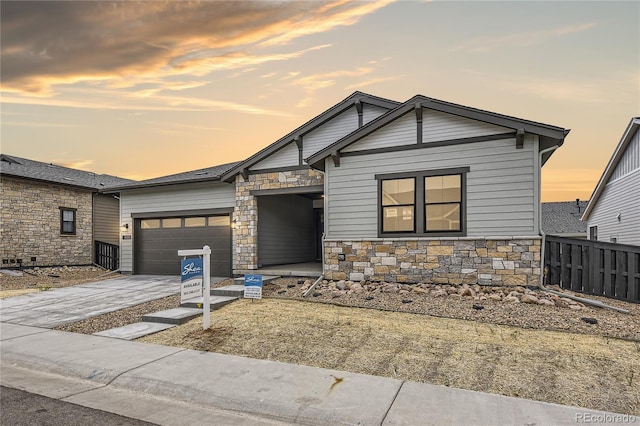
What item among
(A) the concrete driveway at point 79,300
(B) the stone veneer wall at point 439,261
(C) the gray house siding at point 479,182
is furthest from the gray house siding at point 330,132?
(A) the concrete driveway at point 79,300

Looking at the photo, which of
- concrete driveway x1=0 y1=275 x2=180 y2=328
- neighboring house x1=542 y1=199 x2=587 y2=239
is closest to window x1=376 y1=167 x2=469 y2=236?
concrete driveway x1=0 y1=275 x2=180 y2=328

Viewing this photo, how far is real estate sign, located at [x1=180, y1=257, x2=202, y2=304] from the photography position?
6.70 metres

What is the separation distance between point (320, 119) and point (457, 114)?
15.7ft

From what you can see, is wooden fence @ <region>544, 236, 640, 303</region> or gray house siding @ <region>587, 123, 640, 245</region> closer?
wooden fence @ <region>544, 236, 640, 303</region>

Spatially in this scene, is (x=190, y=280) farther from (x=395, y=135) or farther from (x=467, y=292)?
(x=395, y=135)

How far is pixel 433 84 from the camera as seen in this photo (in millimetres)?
14227

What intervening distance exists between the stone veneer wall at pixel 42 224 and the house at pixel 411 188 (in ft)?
37.8

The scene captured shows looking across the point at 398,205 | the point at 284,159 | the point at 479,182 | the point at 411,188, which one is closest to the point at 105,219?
the point at 284,159

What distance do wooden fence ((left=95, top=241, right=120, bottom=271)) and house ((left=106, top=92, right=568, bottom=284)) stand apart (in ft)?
35.1

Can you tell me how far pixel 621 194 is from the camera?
663 inches

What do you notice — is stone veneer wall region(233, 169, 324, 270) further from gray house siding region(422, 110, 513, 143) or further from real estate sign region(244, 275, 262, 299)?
gray house siding region(422, 110, 513, 143)

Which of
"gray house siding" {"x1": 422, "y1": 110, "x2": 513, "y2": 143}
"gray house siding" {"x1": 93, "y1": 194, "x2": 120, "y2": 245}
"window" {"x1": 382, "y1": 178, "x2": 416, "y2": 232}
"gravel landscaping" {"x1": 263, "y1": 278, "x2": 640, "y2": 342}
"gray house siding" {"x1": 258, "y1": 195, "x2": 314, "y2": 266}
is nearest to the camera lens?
"gravel landscaping" {"x1": 263, "y1": 278, "x2": 640, "y2": 342}

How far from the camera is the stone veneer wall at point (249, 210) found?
13.0 metres

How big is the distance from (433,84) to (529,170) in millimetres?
6536
